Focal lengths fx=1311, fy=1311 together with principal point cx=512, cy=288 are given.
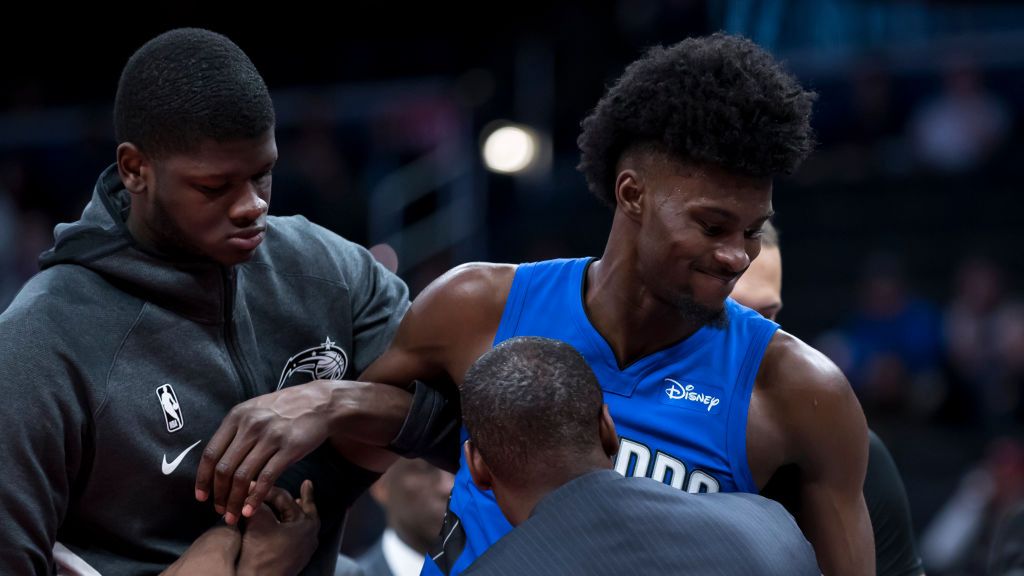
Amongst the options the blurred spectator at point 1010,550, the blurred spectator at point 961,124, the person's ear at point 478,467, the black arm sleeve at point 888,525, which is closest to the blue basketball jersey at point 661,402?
the person's ear at point 478,467

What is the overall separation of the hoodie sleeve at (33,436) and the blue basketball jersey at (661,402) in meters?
0.78

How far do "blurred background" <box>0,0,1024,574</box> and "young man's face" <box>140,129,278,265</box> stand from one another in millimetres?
4867

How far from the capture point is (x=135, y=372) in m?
2.58

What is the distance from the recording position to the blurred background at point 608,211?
782cm

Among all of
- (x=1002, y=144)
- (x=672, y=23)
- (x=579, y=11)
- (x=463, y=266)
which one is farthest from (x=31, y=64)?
(x=463, y=266)

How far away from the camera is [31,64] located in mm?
11938

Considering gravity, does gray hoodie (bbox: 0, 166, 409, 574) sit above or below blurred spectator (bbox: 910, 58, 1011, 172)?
above

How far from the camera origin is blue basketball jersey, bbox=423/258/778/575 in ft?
8.38

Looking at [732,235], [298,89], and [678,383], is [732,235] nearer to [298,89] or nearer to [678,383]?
[678,383]

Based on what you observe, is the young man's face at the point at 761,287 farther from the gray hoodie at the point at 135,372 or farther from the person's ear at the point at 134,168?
the person's ear at the point at 134,168

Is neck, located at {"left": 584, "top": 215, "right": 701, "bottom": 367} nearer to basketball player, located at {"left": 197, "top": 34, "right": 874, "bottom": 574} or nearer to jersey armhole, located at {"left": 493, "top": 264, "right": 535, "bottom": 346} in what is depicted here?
basketball player, located at {"left": 197, "top": 34, "right": 874, "bottom": 574}

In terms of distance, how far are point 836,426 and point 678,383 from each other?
0.32 m

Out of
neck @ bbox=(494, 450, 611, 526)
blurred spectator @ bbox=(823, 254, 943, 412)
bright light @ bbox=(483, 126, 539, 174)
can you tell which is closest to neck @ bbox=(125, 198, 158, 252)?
neck @ bbox=(494, 450, 611, 526)

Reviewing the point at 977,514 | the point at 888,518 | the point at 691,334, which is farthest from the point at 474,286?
the point at 977,514
